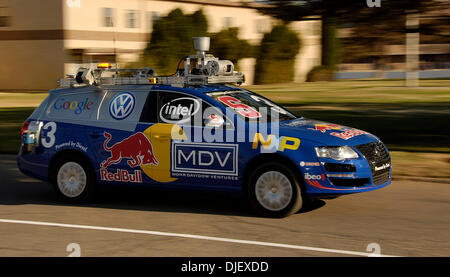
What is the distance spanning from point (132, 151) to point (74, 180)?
108 centimetres

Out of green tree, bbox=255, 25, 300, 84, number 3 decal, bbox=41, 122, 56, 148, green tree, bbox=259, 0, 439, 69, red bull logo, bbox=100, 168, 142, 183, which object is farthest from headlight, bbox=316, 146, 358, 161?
green tree, bbox=255, 25, 300, 84

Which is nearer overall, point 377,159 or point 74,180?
point 377,159

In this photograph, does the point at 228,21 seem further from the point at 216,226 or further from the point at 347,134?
the point at 216,226

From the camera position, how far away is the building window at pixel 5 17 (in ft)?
143

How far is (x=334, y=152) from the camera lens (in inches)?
308

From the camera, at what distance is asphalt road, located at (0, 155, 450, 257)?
22.3 feet

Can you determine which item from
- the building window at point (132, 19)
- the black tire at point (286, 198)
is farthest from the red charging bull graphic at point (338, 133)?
the building window at point (132, 19)

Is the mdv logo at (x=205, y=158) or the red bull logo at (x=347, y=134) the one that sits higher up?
the red bull logo at (x=347, y=134)

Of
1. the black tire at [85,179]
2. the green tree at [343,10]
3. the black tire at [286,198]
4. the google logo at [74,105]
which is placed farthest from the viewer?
the green tree at [343,10]

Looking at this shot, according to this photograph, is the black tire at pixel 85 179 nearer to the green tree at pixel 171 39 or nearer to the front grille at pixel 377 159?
the front grille at pixel 377 159

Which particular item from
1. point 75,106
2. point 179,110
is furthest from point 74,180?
point 179,110

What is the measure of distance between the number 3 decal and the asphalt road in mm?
825

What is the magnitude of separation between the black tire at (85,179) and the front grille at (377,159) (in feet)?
12.1

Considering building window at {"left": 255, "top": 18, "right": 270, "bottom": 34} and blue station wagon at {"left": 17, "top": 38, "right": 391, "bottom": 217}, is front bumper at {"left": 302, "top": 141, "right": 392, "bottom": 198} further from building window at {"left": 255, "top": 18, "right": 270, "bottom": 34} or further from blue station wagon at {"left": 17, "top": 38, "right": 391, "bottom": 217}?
building window at {"left": 255, "top": 18, "right": 270, "bottom": 34}
